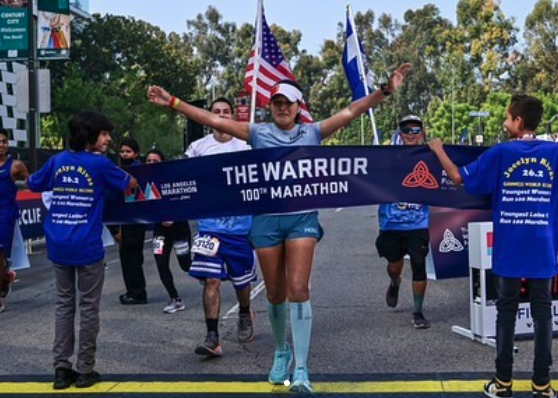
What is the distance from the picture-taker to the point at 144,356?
6.00 metres

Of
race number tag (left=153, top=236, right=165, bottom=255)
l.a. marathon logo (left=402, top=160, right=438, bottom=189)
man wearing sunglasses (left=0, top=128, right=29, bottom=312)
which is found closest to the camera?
l.a. marathon logo (left=402, top=160, right=438, bottom=189)

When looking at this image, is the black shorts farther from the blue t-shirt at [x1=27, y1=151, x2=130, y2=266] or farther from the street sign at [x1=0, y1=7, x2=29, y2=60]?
the street sign at [x1=0, y1=7, x2=29, y2=60]

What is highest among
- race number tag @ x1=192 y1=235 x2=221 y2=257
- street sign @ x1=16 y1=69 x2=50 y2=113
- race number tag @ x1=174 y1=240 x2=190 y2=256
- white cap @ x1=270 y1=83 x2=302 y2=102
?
street sign @ x1=16 y1=69 x2=50 y2=113

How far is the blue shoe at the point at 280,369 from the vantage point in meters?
4.98

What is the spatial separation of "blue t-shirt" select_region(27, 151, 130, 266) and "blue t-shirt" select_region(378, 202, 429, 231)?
9.30ft

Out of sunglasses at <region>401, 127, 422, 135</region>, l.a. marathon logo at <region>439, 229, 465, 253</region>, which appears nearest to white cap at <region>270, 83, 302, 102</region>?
sunglasses at <region>401, 127, 422, 135</region>

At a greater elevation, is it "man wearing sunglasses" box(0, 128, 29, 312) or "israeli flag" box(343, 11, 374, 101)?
"israeli flag" box(343, 11, 374, 101)

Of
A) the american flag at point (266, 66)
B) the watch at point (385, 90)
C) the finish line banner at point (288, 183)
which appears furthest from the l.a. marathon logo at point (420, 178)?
the american flag at point (266, 66)

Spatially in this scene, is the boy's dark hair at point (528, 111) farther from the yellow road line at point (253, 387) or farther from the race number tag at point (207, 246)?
the race number tag at point (207, 246)

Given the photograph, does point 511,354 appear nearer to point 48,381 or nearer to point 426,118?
point 48,381

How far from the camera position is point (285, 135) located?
5152 millimetres

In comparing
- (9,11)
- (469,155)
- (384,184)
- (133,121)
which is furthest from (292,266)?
(133,121)

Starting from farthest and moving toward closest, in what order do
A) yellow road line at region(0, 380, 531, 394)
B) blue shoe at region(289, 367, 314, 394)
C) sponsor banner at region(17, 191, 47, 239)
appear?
1. sponsor banner at region(17, 191, 47, 239)
2. yellow road line at region(0, 380, 531, 394)
3. blue shoe at region(289, 367, 314, 394)

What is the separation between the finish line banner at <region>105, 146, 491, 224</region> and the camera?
527cm
